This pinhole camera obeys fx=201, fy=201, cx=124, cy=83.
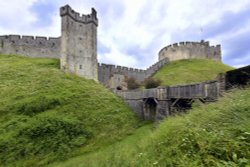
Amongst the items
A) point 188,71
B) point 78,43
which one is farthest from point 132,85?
point 188,71

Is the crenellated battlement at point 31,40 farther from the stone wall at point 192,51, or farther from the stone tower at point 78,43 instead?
the stone wall at point 192,51

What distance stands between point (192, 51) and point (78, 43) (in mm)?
27530

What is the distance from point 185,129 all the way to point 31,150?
10.3m

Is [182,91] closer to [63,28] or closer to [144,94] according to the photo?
[144,94]

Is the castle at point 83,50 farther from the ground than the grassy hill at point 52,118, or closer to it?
farther from the ground

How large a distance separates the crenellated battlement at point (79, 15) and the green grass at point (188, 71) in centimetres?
1500

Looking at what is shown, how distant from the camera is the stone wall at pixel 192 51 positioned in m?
45.9

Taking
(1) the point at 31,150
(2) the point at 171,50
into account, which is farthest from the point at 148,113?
(2) the point at 171,50

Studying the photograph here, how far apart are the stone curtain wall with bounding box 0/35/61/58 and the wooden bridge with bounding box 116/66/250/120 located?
19.6 meters

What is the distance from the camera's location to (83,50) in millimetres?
30453

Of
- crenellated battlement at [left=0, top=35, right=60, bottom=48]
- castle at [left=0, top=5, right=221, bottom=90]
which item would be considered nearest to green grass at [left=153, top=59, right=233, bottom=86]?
castle at [left=0, top=5, right=221, bottom=90]

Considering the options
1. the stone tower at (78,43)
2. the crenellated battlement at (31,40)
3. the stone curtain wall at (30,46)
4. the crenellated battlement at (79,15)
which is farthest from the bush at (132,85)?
the crenellated battlement at (31,40)

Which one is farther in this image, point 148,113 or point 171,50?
point 171,50

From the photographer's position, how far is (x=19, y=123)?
13922mm
